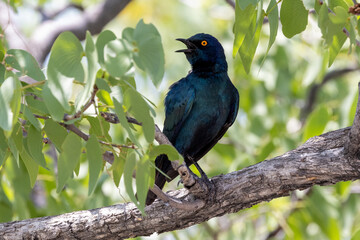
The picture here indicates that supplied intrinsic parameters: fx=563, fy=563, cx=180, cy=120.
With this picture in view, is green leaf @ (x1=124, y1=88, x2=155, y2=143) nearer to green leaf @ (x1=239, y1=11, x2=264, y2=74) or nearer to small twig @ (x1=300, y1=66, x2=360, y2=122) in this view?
green leaf @ (x1=239, y1=11, x2=264, y2=74)

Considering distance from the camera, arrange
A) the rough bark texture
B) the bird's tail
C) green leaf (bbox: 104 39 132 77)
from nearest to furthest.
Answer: green leaf (bbox: 104 39 132 77) → the rough bark texture → the bird's tail

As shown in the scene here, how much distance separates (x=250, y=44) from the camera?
2.62 meters

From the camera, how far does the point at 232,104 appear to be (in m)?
4.61

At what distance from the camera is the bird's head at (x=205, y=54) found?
4746 mm

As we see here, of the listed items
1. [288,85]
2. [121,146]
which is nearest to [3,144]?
[121,146]

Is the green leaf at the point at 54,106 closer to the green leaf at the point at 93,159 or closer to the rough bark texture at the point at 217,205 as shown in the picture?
the green leaf at the point at 93,159

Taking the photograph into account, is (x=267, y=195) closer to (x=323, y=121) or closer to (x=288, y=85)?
(x=323, y=121)

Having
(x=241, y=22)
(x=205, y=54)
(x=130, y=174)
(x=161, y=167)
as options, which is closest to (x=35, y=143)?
(x=130, y=174)

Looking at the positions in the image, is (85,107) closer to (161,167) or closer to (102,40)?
(102,40)

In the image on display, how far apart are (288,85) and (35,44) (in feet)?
9.63

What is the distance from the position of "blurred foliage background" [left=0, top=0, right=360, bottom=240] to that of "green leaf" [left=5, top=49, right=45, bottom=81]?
1812mm

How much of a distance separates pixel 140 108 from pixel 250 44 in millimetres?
754

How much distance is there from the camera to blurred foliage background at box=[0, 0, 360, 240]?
4.90 m

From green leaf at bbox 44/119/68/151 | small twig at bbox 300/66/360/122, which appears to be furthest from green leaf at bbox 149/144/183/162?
small twig at bbox 300/66/360/122
